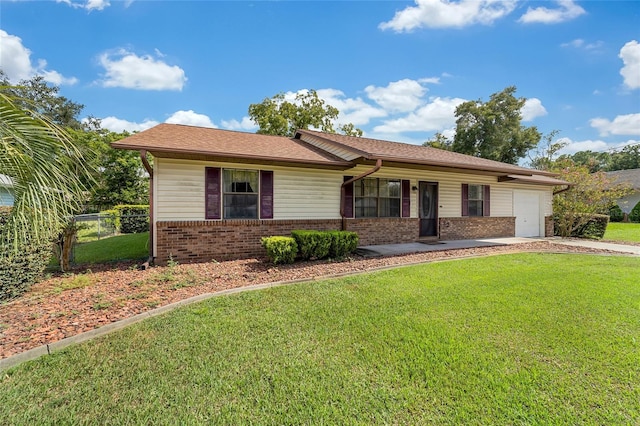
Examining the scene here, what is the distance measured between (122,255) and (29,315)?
5.00 meters

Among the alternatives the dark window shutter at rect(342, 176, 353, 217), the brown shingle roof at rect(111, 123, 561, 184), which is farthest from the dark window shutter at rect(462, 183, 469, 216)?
the dark window shutter at rect(342, 176, 353, 217)

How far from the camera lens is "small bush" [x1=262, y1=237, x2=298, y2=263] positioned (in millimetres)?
6586

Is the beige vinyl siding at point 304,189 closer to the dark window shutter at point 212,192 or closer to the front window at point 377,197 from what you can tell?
the dark window shutter at point 212,192

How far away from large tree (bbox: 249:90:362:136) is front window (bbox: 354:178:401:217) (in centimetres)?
1426

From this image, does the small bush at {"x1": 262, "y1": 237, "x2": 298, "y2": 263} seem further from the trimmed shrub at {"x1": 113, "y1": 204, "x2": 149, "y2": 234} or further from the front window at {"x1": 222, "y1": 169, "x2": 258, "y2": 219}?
the trimmed shrub at {"x1": 113, "y1": 204, "x2": 149, "y2": 234}

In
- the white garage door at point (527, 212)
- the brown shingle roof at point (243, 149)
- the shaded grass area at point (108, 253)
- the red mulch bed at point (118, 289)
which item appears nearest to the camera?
the red mulch bed at point (118, 289)

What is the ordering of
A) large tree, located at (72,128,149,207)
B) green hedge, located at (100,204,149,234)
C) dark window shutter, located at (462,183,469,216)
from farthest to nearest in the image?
large tree, located at (72,128,149,207) → green hedge, located at (100,204,149,234) → dark window shutter, located at (462,183,469,216)

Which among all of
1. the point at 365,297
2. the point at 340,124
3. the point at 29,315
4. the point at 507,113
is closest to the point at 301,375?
the point at 365,297

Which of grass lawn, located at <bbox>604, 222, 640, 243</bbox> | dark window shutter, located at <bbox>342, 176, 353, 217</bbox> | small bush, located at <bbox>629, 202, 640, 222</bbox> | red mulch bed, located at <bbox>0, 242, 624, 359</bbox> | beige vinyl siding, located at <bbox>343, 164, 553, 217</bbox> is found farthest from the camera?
small bush, located at <bbox>629, 202, 640, 222</bbox>

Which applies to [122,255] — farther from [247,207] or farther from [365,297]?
[365,297]

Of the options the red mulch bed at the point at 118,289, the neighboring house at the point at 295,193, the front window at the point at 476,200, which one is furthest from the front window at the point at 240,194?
the front window at the point at 476,200

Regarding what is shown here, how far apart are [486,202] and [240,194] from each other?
10.3m

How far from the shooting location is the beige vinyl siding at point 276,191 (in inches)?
279

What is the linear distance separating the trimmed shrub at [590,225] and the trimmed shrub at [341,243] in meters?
12.4
